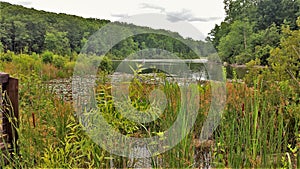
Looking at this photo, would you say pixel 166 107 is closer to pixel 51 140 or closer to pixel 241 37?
pixel 51 140

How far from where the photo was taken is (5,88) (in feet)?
8.15

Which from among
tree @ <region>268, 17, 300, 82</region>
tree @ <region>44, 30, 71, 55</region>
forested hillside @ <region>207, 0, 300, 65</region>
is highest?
forested hillside @ <region>207, 0, 300, 65</region>

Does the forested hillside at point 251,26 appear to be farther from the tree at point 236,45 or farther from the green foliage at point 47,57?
the green foliage at point 47,57

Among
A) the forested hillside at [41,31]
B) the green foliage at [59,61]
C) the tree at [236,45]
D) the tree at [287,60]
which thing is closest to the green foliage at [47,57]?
the green foliage at [59,61]

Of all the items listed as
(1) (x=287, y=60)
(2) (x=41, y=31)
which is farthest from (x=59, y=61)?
(1) (x=287, y=60)

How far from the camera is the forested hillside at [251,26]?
64.2 ft

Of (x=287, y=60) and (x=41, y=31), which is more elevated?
(x=41, y=31)

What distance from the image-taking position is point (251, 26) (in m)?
24.6

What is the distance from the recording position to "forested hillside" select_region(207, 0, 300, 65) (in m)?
19.6

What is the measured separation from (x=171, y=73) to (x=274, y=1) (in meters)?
27.7

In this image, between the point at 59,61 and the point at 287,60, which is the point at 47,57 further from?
the point at 287,60

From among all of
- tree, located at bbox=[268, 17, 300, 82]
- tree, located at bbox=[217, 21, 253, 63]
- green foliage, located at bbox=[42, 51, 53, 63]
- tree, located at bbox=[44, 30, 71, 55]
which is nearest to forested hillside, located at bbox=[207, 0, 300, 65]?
tree, located at bbox=[217, 21, 253, 63]

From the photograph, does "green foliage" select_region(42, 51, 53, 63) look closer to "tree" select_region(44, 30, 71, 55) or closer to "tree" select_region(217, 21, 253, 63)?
"tree" select_region(44, 30, 71, 55)

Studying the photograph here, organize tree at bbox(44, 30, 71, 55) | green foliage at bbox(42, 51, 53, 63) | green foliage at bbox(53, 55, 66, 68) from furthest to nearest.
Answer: tree at bbox(44, 30, 71, 55), green foliage at bbox(42, 51, 53, 63), green foliage at bbox(53, 55, 66, 68)
